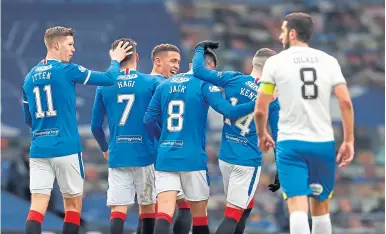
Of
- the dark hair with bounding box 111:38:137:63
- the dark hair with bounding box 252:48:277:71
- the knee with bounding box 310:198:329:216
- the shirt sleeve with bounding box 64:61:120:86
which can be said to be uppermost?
the dark hair with bounding box 111:38:137:63

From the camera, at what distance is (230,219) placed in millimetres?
11023

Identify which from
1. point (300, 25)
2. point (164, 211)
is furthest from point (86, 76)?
point (300, 25)

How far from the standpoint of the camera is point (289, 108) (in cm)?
941

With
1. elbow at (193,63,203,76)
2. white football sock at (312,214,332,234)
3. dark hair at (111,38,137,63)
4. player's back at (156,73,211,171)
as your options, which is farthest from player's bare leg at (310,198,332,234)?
dark hair at (111,38,137,63)

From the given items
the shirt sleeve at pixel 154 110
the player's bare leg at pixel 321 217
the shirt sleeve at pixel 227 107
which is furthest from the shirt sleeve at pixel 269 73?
the shirt sleeve at pixel 154 110

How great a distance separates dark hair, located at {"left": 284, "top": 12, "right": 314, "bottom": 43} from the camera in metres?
9.47

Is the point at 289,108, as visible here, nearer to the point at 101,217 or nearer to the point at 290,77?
the point at 290,77

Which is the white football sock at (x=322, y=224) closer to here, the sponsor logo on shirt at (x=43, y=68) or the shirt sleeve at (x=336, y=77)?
the shirt sleeve at (x=336, y=77)

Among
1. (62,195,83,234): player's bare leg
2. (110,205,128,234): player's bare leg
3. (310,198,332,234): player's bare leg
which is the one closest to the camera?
(310,198,332,234): player's bare leg

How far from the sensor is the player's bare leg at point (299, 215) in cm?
931

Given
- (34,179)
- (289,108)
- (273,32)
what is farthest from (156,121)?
(273,32)

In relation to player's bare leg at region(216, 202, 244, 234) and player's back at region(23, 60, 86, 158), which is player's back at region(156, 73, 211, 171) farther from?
player's back at region(23, 60, 86, 158)

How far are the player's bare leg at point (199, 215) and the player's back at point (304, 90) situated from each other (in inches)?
79.1

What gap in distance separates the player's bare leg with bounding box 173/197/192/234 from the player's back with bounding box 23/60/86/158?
1.62 m
